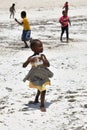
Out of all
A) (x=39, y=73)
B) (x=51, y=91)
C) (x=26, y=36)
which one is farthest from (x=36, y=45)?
(x=26, y=36)

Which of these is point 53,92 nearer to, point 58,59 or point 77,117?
point 77,117

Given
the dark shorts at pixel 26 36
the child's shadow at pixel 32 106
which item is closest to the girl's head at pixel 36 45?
the child's shadow at pixel 32 106

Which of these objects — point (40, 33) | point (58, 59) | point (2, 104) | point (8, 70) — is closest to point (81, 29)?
point (40, 33)

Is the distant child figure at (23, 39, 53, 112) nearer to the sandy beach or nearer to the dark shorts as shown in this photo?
the sandy beach

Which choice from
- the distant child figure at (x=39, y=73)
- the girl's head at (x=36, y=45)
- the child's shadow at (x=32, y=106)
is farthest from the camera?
the child's shadow at (x=32, y=106)

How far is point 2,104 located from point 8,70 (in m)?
3.19

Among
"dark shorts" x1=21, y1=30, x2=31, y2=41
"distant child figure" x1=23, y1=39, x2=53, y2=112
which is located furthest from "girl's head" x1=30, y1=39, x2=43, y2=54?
"dark shorts" x1=21, y1=30, x2=31, y2=41

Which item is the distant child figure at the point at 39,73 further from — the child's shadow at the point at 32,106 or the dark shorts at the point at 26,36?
the dark shorts at the point at 26,36

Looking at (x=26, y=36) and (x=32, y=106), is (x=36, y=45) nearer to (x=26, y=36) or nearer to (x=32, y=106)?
(x=32, y=106)

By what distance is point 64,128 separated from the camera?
6.15 metres

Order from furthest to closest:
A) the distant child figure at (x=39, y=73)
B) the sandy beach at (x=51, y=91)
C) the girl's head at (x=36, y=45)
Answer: the distant child figure at (x=39, y=73), the girl's head at (x=36, y=45), the sandy beach at (x=51, y=91)

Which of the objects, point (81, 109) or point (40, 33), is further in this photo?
point (40, 33)

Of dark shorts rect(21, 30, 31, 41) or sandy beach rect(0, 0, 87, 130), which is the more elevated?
dark shorts rect(21, 30, 31, 41)

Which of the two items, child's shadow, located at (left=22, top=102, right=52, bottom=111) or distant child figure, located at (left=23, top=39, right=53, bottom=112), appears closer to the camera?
distant child figure, located at (left=23, top=39, right=53, bottom=112)
